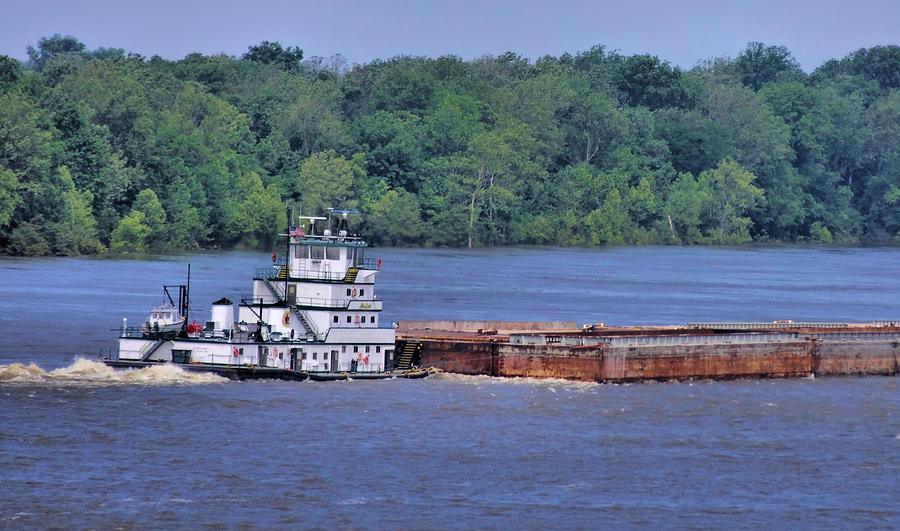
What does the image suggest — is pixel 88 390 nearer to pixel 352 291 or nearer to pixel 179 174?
pixel 352 291

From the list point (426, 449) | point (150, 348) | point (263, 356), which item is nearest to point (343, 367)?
point (263, 356)

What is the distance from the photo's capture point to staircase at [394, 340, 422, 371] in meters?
87.3

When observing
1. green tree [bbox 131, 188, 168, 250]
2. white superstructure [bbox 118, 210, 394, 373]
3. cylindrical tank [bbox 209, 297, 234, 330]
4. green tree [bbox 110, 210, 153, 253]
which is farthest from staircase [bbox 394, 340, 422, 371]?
green tree [bbox 131, 188, 168, 250]

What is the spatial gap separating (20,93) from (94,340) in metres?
86.6

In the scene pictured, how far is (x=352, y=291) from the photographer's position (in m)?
86.2

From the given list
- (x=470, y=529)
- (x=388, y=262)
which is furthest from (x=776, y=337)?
(x=388, y=262)

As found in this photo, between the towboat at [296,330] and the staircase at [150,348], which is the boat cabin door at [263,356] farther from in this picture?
the staircase at [150,348]

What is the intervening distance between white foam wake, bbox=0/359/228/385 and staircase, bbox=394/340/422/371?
30.6ft

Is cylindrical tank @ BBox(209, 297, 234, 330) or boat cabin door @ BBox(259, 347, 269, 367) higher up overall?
cylindrical tank @ BBox(209, 297, 234, 330)

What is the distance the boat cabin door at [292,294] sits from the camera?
86312 millimetres

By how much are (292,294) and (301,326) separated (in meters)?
1.69

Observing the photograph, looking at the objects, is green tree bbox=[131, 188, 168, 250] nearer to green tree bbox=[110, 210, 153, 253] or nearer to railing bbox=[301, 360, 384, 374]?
green tree bbox=[110, 210, 153, 253]

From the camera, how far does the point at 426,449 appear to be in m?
68.9

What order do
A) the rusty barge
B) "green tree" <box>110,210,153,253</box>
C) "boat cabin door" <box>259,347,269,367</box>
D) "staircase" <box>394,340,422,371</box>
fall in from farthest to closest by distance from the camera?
"green tree" <box>110,210,153,253</box>
the rusty barge
"staircase" <box>394,340,422,371</box>
"boat cabin door" <box>259,347,269,367</box>
